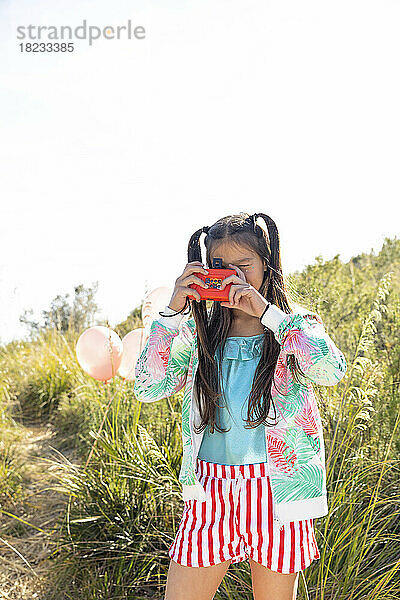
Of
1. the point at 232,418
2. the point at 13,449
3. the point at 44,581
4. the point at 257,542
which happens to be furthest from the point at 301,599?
the point at 13,449

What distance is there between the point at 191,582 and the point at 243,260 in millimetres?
935

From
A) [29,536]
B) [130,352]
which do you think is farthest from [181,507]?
[29,536]

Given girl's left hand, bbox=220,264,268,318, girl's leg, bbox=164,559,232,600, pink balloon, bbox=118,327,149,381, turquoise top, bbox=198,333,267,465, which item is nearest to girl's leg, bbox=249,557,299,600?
girl's leg, bbox=164,559,232,600

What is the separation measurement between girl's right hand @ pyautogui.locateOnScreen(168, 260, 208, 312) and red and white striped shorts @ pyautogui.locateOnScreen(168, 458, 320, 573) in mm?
509

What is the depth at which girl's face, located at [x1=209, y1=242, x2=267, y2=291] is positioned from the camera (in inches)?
71.4

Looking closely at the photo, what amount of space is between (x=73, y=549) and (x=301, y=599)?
1163 mm

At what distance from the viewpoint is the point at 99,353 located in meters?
3.56

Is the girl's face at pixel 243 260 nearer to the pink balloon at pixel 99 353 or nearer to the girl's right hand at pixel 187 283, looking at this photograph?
the girl's right hand at pixel 187 283

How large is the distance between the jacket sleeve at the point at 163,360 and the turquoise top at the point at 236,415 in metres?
0.13

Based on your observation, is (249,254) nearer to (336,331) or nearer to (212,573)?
(212,573)

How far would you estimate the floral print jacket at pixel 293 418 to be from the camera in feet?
5.39

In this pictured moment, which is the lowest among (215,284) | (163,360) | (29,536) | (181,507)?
(29,536)

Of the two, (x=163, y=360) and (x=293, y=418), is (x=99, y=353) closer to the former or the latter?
(x=163, y=360)

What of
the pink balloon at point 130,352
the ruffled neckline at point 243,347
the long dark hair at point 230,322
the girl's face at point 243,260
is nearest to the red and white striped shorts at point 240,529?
the long dark hair at point 230,322
